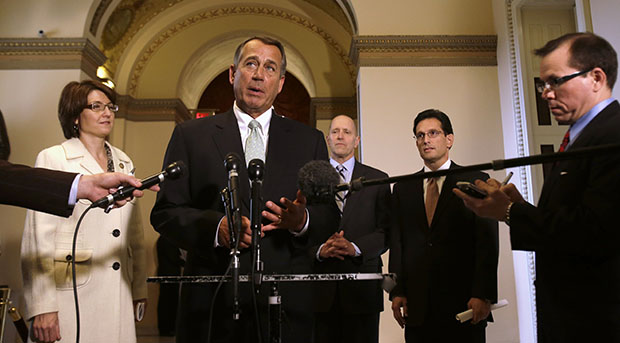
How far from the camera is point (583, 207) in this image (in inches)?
69.4

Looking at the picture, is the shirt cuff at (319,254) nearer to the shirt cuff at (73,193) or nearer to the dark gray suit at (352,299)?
the dark gray suit at (352,299)

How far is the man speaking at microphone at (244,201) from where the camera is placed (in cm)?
187

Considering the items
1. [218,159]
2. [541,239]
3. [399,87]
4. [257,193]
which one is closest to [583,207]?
[541,239]

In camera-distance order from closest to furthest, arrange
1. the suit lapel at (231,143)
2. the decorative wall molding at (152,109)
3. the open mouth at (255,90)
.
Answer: the suit lapel at (231,143)
the open mouth at (255,90)
the decorative wall molding at (152,109)

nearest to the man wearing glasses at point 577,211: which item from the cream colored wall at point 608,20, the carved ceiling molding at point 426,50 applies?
the cream colored wall at point 608,20

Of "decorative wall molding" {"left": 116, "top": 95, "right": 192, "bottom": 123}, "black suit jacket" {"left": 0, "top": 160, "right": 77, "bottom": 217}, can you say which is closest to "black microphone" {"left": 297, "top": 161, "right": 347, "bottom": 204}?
"black suit jacket" {"left": 0, "top": 160, "right": 77, "bottom": 217}

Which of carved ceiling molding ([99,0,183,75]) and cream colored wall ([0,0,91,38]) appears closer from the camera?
cream colored wall ([0,0,91,38])

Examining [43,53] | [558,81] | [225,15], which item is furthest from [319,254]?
[225,15]

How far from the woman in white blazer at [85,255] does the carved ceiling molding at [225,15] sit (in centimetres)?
748

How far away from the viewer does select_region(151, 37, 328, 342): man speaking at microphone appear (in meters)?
1.87

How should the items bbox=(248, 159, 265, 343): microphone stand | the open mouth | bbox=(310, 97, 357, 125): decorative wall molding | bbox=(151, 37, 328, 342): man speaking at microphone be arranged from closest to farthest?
bbox=(248, 159, 265, 343): microphone stand, bbox=(151, 37, 328, 342): man speaking at microphone, the open mouth, bbox=(310, 97, 357, 125): decorative wall molding

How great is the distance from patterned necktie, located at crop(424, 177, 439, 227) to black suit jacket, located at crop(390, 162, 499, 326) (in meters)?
0.04

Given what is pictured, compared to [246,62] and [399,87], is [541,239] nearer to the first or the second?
[246,62]

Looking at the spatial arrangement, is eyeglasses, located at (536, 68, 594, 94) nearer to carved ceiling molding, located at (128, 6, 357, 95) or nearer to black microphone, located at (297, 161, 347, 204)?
black microphone, located at (297, 161, 347, 204)
